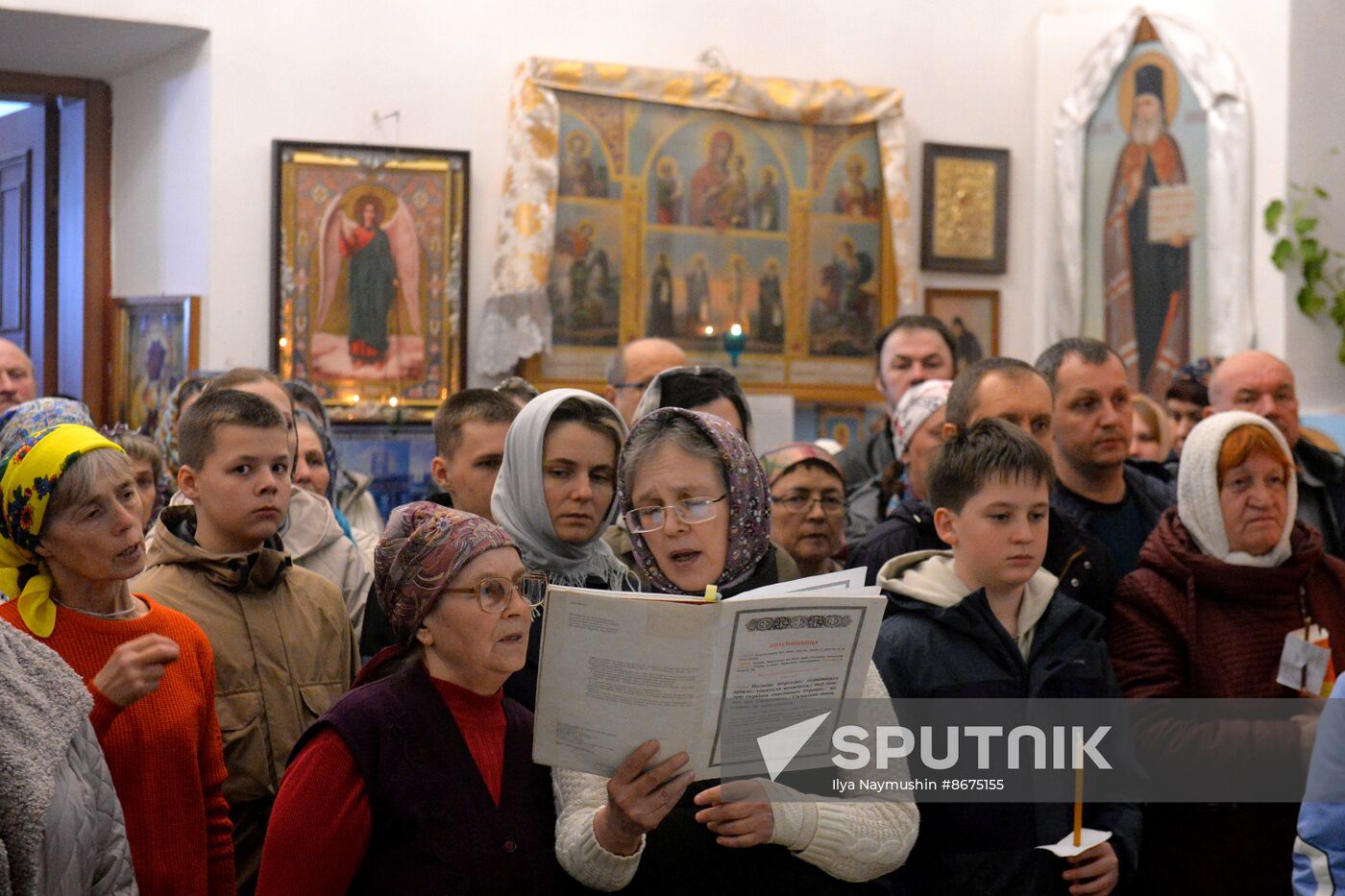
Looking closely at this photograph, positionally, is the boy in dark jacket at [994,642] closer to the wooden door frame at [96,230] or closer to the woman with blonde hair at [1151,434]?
the woman with blonde hair at [1151,434]

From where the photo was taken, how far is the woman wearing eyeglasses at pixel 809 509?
490cm

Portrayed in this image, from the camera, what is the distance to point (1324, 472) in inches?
202

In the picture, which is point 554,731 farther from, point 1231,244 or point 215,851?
point 1231,244

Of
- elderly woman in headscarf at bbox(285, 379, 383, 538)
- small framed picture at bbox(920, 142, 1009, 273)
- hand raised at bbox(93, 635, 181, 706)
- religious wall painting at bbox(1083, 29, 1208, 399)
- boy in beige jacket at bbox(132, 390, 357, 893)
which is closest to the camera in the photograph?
hand raised at bbox(93, 635, 181, 706)

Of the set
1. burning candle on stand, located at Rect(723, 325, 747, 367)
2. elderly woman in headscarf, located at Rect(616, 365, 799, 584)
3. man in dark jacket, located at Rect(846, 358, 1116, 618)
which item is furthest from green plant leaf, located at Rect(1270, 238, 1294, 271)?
elderly woman in headscarf, located at Rect(616, 365, 799, 584)

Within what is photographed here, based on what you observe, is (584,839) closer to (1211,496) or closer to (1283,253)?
(1211,496)

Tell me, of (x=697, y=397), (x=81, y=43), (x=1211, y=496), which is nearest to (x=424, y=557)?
(x=697, y=397)

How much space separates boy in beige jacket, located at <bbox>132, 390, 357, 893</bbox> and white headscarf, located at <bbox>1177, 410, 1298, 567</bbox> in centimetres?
230

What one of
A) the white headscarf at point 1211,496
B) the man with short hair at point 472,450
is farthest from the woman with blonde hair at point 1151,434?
the man with short hair at point 472,450

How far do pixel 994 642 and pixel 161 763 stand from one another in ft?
5.98

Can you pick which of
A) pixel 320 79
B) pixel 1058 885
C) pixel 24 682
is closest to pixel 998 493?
pixel 1058 885

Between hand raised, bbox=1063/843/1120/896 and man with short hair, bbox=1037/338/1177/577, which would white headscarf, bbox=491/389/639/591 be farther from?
man with short hair, bbox=1037/338/1177/577

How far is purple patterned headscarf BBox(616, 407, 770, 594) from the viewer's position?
3.06 meters

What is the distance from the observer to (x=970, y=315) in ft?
32.1
